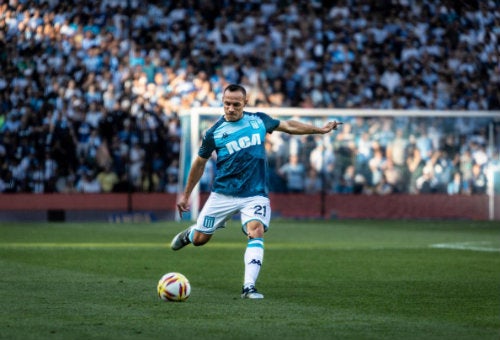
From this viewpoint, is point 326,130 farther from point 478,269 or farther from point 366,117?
point 366,117

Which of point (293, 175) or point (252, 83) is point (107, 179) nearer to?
point (252, 83)

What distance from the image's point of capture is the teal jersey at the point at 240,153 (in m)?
10.5

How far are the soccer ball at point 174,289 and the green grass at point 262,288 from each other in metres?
0.09

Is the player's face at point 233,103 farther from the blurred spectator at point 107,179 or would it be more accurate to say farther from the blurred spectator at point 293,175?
the blurred spectator at point 293,175

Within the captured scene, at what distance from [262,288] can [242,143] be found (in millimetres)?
1556

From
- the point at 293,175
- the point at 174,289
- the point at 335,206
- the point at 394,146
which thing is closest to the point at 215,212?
the point at 174,289

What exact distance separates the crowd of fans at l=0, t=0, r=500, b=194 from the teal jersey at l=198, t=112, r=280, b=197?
1727cm

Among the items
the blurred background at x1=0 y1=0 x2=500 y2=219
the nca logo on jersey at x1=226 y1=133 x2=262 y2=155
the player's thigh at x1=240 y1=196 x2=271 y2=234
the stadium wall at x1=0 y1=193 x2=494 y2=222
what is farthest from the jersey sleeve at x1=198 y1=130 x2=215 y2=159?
the stadium wall at x1=0 y1=193 x2=494 y2=222

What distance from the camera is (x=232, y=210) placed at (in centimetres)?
1060

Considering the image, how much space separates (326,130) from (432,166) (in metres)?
19.6

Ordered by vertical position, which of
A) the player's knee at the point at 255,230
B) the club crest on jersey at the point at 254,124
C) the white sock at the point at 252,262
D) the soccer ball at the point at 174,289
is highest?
the club crest on jersey at the point at 254,124

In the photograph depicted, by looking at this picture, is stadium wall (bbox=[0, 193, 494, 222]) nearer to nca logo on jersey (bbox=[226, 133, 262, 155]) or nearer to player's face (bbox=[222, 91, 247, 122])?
nca logo on jersey (bbox=[226, 133, 262, 155])

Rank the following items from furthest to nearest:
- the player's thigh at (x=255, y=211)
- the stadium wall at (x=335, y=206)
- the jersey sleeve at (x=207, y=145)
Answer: the stadium wall at (x=335, y=206) → the jersey sleeve at (x=207, y=145) → the player's thigh at (x=255, y=211)

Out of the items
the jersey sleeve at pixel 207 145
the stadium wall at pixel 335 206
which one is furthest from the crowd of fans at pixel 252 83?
the jersey sleeve at pixel 207 145
